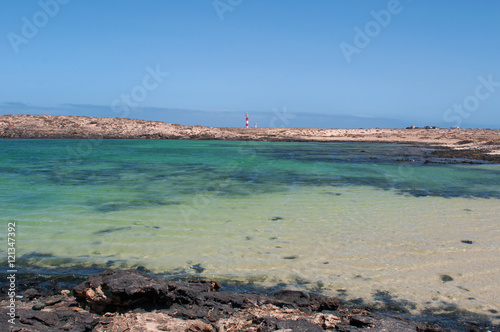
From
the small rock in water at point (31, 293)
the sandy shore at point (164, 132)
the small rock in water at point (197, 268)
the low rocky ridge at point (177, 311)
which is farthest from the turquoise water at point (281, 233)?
the sandy shore at point (164, 132)

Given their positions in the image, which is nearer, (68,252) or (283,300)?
(283,300)

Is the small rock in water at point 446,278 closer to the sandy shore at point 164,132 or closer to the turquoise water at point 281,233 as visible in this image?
the turquoise water at point 281,233

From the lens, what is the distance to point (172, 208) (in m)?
8.86

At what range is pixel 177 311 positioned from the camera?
11.8 feet

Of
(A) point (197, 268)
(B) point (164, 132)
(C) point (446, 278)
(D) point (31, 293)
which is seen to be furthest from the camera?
(B) point (164, 132)

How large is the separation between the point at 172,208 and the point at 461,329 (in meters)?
6.42

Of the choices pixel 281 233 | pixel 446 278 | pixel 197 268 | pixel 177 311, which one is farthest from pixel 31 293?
pixel 446 278

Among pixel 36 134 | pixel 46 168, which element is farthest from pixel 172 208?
pixel 36 134

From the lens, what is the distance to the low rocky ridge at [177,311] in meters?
3.37

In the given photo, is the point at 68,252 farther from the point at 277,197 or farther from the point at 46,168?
the point at 46,168

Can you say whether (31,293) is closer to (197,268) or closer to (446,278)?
(197,268)

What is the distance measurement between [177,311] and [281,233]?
3.47 metres

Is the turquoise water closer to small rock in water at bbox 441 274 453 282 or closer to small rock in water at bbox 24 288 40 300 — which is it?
small rock in water at bbox 441 274 453 282

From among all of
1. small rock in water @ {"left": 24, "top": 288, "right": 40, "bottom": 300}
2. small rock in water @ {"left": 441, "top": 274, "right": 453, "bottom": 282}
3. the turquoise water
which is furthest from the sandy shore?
small rock in water @ {"left": 24, "top": 288, "right": 40, "bottom": 300}
